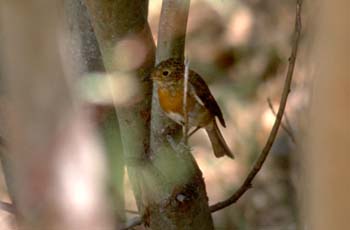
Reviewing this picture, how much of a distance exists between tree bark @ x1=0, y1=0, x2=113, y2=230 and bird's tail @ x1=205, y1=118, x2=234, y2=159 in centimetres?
132

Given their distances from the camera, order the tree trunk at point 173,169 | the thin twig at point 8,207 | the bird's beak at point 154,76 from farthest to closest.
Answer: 1. the bird's beak at point 154,76
2. the tree trunk at point 173,169
3. the thin twig at point 8,207

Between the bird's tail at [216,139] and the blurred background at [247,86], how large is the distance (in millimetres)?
1423

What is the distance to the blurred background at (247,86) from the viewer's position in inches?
147

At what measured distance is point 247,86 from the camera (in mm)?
4285

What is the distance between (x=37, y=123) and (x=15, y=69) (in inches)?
A: 1.5

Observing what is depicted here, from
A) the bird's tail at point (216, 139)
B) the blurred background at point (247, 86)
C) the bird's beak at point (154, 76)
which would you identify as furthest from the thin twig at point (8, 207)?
the blurred background at point (247, 86)

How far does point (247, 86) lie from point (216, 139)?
2276mm

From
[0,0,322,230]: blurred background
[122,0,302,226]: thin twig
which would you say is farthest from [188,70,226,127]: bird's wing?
[0,0,322,230]: blurred background

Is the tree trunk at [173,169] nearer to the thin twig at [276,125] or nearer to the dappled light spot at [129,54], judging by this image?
the dappled light spot at [129,54]

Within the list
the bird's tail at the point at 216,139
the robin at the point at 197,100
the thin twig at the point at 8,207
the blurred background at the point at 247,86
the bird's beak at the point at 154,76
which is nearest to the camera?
Result: the thin twig at the point at 8,207

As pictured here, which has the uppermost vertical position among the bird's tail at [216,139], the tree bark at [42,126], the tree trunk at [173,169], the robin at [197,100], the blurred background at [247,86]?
the tree bark at [42,126]

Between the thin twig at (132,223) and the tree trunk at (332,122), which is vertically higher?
the tree trunk at (332,122)

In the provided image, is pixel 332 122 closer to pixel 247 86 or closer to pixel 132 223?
pixel 132 223

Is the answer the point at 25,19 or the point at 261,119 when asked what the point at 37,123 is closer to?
the point at 25,19
